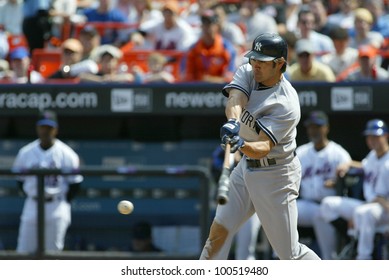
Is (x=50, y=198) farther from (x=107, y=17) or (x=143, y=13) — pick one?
(x=143, y=13)

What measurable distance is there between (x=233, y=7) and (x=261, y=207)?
271 inches

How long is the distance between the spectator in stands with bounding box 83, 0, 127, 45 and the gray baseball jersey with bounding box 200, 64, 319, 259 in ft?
19.0

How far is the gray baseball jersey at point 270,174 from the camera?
6.32 meters

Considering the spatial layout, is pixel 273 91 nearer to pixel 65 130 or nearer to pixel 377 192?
pixel 377 192

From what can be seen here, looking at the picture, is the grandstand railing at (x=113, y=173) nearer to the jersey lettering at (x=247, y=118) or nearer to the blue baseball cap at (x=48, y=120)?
the blue baseball cap at (x=48, y=120)

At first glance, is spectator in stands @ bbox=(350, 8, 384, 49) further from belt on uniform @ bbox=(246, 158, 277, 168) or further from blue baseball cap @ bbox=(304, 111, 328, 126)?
belt on uniform @ bbox=(246, 158, 277, 168)

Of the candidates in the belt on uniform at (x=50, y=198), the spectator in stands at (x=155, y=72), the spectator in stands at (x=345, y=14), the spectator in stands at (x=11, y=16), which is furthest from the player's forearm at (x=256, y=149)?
the spectator in stands at (x=11, y=16)

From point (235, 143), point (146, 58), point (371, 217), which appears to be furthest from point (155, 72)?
point (235, 143)

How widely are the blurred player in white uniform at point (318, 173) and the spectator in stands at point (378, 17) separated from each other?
2450mm

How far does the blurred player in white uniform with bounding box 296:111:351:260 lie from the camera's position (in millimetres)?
9578

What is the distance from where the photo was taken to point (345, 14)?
1258 centimetres

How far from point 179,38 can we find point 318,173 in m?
2.65

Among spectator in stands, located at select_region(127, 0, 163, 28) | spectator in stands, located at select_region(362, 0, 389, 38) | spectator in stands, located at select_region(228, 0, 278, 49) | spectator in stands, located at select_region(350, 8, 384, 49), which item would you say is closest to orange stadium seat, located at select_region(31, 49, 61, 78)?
spectator in stands, located at select_region(127, 0, 163, 28)
